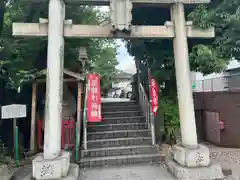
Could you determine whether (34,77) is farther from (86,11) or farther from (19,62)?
(86,11)

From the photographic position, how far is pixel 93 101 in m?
6.71

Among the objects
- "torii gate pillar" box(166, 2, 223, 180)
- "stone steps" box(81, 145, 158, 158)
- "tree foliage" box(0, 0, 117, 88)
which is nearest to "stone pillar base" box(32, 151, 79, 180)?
"stone steps" box(81, 145, 158, 158)

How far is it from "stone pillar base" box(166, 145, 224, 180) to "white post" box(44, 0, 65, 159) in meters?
2.81

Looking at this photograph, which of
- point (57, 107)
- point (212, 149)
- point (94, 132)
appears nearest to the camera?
point (57, 107)

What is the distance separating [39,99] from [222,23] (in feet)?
22.6

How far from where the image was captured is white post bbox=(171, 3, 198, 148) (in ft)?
17.2

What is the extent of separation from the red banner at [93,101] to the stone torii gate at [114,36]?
5.57ft

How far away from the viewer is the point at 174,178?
5.00 metres

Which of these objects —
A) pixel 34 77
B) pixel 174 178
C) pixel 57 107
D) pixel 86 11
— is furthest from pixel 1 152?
pixel 86 11

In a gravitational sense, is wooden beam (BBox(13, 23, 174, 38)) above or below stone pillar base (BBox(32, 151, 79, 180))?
above

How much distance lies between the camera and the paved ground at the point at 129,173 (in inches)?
203

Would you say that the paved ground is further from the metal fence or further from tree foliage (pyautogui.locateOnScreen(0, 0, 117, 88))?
the metal fence

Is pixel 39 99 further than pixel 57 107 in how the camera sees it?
Yes

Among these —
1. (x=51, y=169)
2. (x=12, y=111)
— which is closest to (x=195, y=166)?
Result: (x=51, y=169)
